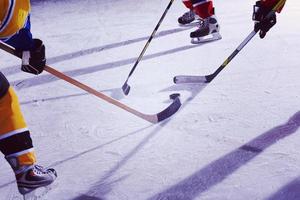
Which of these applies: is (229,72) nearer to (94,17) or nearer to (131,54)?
(131,54)

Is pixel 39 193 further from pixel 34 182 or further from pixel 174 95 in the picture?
pixel 174 95

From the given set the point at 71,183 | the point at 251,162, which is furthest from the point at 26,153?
the point at 251,162

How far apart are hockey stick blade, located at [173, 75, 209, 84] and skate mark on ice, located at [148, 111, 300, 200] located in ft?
1.99

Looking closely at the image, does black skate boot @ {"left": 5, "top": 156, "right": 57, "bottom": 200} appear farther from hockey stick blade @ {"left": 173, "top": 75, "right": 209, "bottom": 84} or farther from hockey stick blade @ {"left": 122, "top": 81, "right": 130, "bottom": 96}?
hockey stick blade @ {"left": 173, "top": 75, "right": 209, "bottom": 84}

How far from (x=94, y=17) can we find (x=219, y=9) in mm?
1373

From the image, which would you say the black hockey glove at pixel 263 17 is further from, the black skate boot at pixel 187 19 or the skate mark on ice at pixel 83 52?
the black skate boot at pixel 187 19

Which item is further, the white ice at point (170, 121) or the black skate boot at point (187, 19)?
the black skate boot at point (187, 19)

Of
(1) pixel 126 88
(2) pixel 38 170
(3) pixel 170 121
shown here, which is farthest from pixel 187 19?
(2) pixel 38 170

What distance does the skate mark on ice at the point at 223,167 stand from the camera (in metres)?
1.24

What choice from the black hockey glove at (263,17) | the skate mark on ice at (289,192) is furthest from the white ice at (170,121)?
the black hockey glove at (263,17)

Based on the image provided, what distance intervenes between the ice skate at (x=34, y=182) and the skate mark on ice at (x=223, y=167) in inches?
15.7

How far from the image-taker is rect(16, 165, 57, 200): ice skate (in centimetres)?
126

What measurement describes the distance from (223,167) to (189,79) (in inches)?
33.3

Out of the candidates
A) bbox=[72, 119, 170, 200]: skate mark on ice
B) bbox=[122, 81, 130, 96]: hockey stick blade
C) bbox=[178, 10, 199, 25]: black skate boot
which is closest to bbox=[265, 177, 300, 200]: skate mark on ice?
bbox=[72, 119, 170, 200]: skate mark on ice
